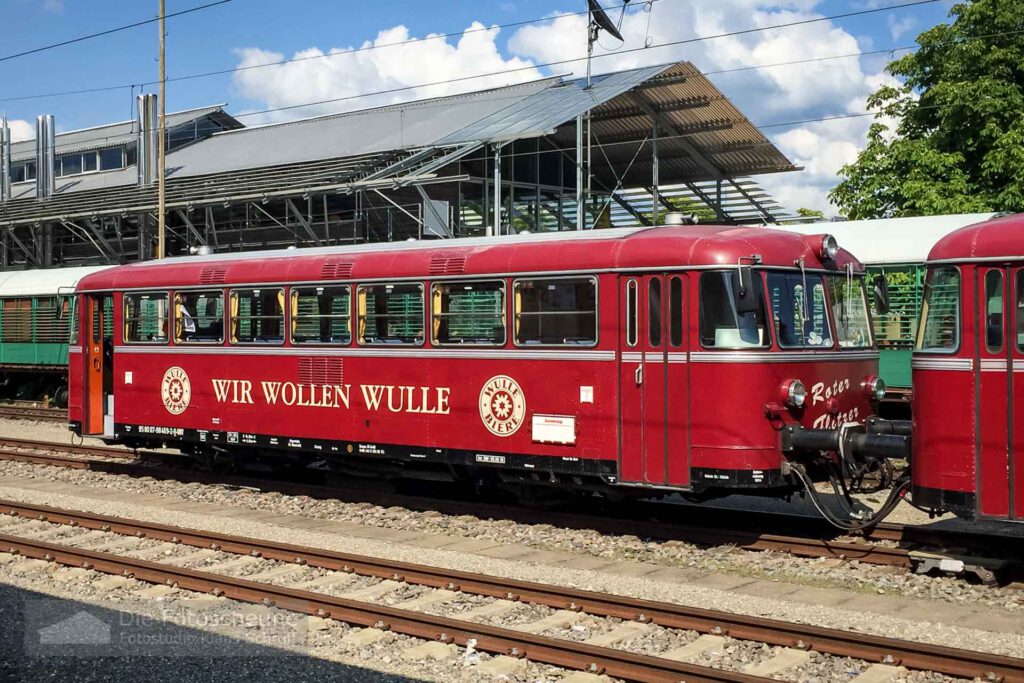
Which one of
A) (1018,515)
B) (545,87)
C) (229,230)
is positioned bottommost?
(1018,515)

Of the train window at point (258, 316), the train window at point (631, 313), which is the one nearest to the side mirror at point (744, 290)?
the train window at point (631, 313)

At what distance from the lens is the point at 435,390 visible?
13156mm

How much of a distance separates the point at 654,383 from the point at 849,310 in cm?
246

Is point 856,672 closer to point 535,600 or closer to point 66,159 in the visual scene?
point 535,600

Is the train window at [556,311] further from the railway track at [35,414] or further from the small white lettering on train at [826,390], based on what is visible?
the railway track at [35,414]

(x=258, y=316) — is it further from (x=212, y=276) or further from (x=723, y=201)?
(x=723, y=201)

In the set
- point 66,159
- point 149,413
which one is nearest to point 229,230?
point 149,413

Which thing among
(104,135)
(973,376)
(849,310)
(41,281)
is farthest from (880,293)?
(104,135)

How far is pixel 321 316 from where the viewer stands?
14344 millimetres

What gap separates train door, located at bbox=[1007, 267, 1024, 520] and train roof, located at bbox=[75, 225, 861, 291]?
2.68 meters

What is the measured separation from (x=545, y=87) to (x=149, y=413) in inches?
715

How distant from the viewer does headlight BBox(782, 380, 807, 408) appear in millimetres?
11008

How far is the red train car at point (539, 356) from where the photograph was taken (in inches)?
436

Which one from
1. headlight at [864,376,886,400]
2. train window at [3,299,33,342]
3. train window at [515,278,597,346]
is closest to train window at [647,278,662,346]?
train window at [515,278,597,346]
